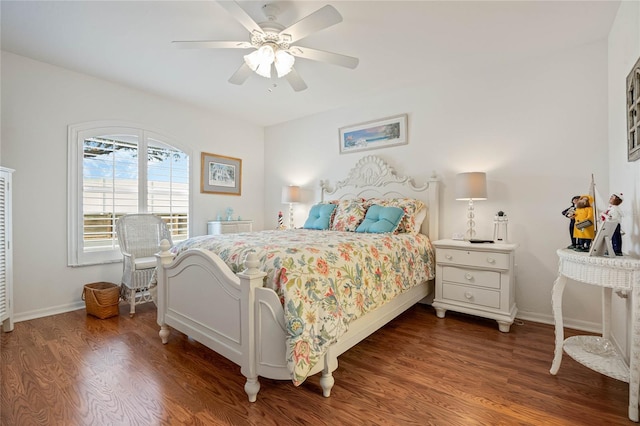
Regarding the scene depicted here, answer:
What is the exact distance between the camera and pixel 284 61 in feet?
7.13

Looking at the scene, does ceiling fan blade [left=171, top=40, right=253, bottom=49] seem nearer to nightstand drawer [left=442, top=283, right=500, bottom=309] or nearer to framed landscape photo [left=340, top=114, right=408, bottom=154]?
framed landscape photo [left=340, top=114, right=408, bottom=154]

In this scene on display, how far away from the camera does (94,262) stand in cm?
325

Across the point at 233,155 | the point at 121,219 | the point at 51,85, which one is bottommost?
the point at 121,219

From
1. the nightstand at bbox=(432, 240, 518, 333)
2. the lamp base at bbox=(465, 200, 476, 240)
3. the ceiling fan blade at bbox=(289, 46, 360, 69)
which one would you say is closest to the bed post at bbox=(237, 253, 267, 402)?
the ceiling fan blade at bbox=(289, 46, 360, 69)

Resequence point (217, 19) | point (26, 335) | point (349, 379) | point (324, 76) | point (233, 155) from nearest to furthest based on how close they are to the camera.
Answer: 1. point (349, 379)
2. point (217, 19)
3. point (26, 335)
4. point (324, 76)
5. point (233, 155)

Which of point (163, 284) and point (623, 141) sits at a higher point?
point (623, 141)

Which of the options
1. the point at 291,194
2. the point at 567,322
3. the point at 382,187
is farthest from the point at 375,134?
the point at 567,322

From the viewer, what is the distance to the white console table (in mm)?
1444

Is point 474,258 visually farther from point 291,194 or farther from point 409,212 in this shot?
point 291,194

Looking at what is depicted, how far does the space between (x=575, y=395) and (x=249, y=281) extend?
1.95 metres

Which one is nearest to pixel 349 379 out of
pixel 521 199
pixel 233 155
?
pixel 521 199

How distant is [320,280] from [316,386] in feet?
2.16

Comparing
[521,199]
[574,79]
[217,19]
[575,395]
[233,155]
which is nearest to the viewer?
[575,395]

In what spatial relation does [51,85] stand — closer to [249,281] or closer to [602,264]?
[249,281]
